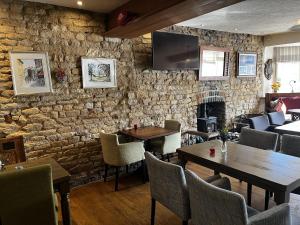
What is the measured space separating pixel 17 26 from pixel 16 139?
4.75 feet

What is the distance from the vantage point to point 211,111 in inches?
228

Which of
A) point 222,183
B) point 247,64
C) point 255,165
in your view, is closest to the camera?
point 222,183

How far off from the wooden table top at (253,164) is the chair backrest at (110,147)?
3.44 ft

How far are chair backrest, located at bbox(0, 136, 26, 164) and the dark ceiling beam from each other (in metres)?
1.99

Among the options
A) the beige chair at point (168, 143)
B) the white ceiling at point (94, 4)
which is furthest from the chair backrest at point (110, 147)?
the white ceiling at point (94, 4)

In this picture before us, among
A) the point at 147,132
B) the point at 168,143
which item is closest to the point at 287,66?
the point at 168,143

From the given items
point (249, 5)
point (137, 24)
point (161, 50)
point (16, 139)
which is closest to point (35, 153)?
point (16, 139)

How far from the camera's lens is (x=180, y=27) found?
459 centimetres

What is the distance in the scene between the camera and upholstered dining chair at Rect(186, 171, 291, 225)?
138cm

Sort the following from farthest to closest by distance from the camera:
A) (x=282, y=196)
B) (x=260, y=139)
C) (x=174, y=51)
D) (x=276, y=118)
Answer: (x=276, y=118), (x=174, y=51), (x=260, y=139), (x=282, y=196)

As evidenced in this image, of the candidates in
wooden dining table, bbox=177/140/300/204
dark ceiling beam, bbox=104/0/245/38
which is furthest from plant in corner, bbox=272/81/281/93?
dark ceiling beam, bbox=104/0/245/38

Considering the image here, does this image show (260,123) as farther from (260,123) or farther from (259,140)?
(259,140)

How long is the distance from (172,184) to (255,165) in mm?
771

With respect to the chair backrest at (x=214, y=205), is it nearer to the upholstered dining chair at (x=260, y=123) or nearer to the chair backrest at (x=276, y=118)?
the upholstered dining chair at (x=260, y=123)
